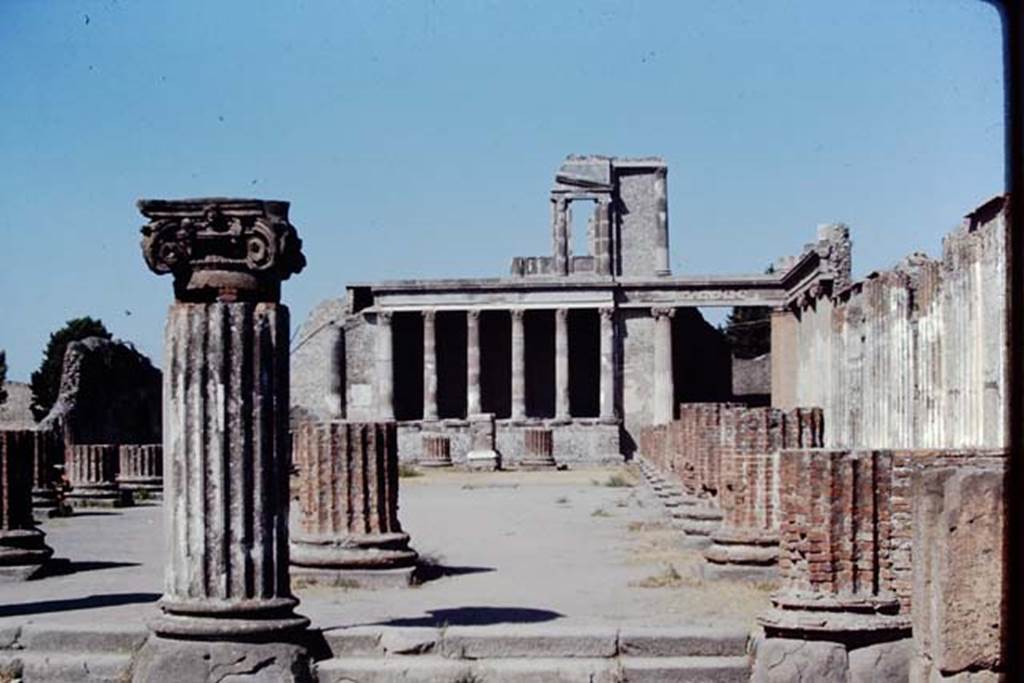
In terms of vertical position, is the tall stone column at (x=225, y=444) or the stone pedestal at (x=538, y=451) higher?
the tall stone column at (x=225, y=444)

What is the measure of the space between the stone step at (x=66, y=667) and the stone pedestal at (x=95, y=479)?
16.2m

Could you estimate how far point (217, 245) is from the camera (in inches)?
356

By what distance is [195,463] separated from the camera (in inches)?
347

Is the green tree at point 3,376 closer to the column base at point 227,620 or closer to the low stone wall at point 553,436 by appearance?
the low stone wall at point 553,436

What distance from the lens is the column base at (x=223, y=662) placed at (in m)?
8.61

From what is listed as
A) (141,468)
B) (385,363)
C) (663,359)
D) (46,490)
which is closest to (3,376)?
(385,363)

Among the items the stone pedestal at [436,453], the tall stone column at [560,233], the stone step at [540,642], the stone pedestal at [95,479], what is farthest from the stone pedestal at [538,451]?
the stone step at [540,642]

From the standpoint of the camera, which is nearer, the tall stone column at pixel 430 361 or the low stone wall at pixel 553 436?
the low stone wall at pixel 553 436

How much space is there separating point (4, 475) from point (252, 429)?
5744 millimetres

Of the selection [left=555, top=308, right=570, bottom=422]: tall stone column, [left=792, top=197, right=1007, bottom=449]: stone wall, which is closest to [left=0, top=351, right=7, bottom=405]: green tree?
[left=555, top=308, right=570, bottom=422]: tall stone column

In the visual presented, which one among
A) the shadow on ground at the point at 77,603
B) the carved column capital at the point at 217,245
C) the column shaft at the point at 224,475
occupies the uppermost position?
the carved column capital at the point at 217,245

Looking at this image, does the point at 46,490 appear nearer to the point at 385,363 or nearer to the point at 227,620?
the point at 227,620

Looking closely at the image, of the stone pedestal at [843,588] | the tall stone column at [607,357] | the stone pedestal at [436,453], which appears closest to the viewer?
the stone pedestal at [843,588]

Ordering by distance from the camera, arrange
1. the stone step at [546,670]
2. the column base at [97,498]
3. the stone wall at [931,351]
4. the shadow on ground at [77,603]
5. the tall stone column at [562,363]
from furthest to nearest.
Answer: the tall stone column at [562,363] → the column base at [97,498] → the stone wall at [931,351] → the shadow on ground at [77,603] → the stone step at [546,670]
